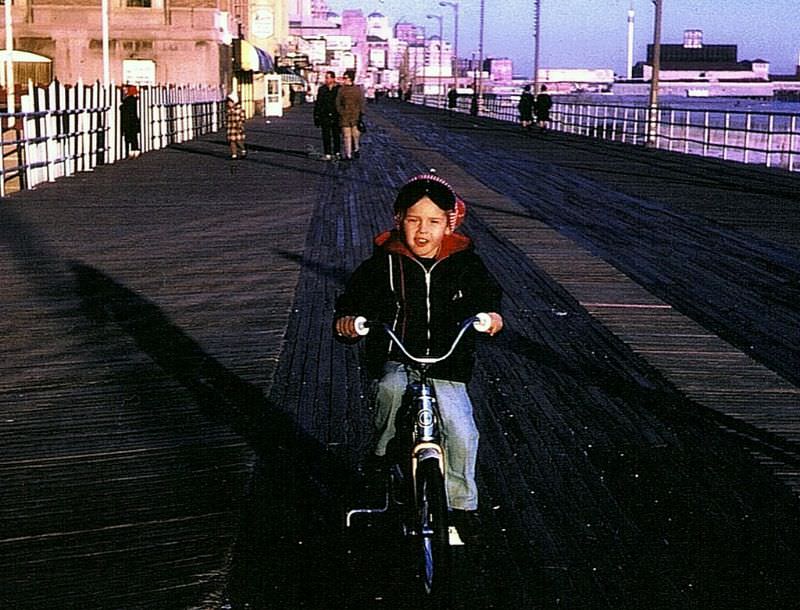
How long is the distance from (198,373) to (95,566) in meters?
2.96

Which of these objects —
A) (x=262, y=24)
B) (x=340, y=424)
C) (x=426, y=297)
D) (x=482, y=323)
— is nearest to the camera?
(x=482, y=323)

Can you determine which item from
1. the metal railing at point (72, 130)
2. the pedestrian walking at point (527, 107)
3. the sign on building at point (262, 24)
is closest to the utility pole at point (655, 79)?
the pedestrian walking at point (527, 107)

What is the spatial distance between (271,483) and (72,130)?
19032mm

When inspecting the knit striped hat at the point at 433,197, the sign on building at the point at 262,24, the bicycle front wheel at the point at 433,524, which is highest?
the sign on building at the point at 262,24

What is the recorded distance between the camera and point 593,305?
376 inches

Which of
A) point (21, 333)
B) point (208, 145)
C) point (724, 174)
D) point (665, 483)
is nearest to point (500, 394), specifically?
point (665, 483)

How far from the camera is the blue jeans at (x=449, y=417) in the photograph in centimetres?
409

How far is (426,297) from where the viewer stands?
4039mm

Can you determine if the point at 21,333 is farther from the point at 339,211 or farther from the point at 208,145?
the point at 208,145

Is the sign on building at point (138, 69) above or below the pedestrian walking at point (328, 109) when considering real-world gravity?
above

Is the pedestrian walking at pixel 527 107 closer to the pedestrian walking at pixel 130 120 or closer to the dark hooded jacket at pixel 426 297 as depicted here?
the pedestrian walking at pixel 130 120

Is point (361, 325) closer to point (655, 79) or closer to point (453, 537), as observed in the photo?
point (453, 537)

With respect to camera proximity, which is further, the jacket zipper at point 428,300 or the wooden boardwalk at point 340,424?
the wooden boardwalk at point 340,424

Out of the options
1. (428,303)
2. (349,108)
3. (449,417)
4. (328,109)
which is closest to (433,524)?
(449,417)
